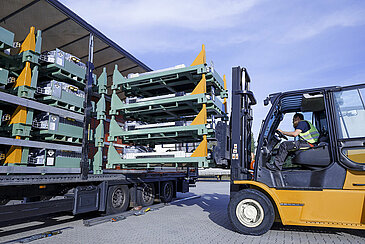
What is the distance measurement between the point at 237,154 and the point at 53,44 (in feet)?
15.4

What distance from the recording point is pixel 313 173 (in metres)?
4.57

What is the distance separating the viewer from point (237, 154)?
548 centimetres

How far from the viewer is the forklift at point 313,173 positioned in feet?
14.0

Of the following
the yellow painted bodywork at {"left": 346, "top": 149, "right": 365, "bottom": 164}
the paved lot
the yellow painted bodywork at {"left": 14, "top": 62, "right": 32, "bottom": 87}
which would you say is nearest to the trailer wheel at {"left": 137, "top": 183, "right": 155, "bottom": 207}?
the paved lot

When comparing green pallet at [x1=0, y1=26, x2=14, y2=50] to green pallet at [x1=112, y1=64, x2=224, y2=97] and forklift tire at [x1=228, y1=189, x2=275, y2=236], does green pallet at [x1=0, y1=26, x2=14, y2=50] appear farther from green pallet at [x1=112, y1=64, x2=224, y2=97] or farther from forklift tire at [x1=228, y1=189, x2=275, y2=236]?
forklift tire at [x1=228, y1=189, x2=275, y2=236]

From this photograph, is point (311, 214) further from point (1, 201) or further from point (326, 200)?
point (1, 201)

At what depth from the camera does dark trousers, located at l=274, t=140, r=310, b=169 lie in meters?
4.72

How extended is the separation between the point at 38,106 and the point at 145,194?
4.00 metres

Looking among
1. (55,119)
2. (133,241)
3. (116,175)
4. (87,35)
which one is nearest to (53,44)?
(87,35)

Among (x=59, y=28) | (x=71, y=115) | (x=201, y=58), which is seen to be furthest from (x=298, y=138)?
(x=59, y=28)

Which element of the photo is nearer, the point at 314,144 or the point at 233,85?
the point at 314,144

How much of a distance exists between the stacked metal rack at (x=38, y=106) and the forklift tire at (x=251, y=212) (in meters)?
3.18

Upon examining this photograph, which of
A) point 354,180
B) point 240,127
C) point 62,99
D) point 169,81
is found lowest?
point 354,180

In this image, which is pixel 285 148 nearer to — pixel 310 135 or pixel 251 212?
pixel 310 135
